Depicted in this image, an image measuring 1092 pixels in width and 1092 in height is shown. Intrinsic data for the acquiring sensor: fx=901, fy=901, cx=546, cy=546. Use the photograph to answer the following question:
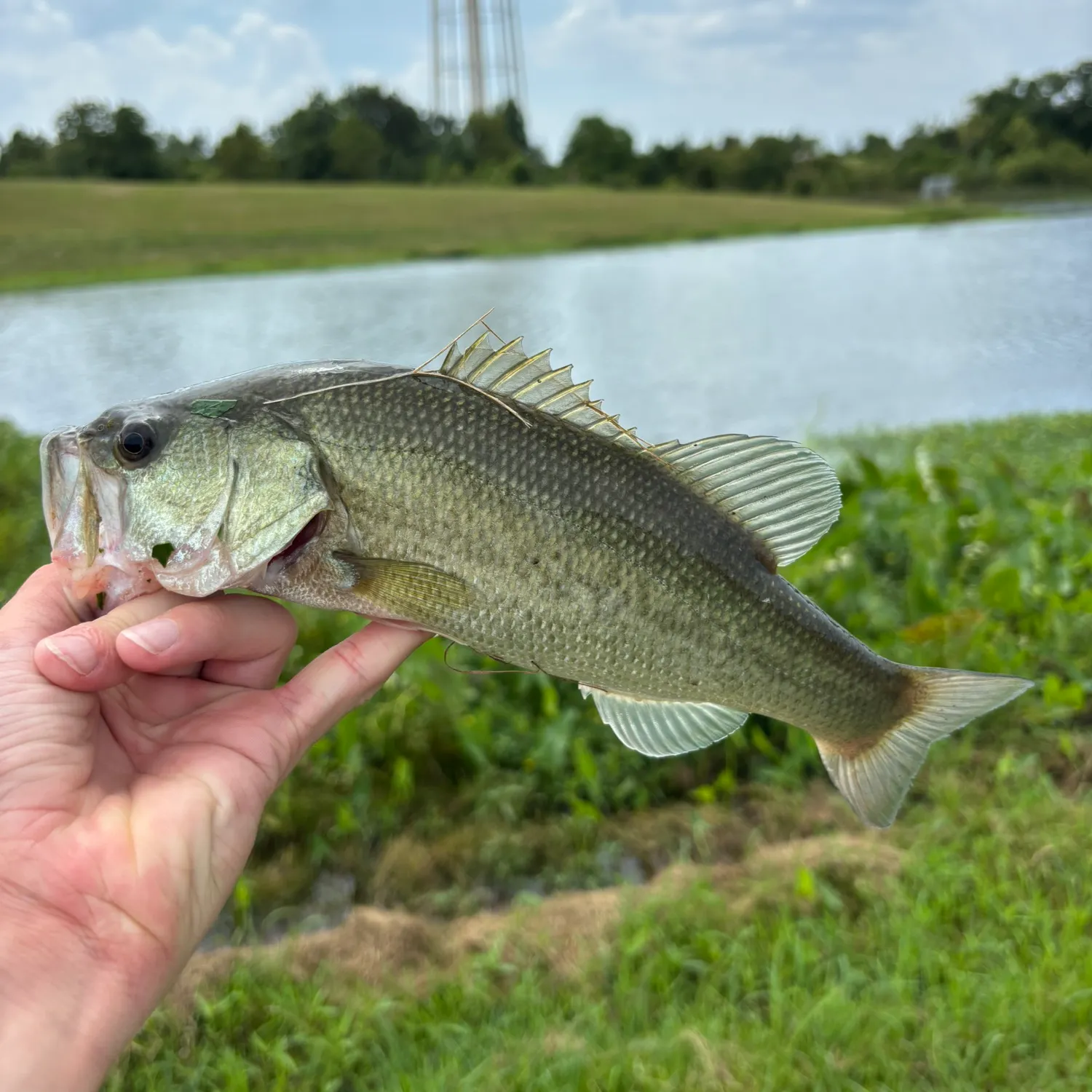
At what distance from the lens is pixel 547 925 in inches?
125

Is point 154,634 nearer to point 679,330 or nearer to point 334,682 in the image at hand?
point 334,682

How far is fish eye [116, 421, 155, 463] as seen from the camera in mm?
1657

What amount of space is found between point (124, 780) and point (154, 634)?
0.38m

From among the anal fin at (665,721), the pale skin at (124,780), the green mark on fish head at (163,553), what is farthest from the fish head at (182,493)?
the anal fin at (665,721)

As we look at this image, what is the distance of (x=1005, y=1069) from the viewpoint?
2416 mm

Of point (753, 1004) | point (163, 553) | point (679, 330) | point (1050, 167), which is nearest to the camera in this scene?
point (163, 553)

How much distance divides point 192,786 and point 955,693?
151 centimetres

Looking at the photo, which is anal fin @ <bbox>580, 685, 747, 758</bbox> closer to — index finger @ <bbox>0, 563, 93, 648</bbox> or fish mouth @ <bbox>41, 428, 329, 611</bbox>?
fish mouth @ <bbox>41, 428, 329, 611</bbox>

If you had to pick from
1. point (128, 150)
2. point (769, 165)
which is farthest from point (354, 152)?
point (769, 165)

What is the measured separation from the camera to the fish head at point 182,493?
1.66 meters

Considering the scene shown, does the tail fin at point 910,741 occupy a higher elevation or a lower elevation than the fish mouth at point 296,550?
lower

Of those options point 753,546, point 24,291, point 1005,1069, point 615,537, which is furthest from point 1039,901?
point 24,291

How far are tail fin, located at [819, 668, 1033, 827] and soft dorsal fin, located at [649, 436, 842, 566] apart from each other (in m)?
0.38

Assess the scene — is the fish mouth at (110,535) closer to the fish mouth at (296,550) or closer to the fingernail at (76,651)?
the fish mouth at (296,550)
